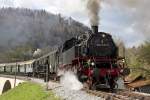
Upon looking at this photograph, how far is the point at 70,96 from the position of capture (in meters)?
18.6

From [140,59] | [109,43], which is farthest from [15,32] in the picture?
[109,43]

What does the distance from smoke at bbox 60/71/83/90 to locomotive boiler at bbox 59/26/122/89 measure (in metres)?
0.37

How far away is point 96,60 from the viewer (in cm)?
2209

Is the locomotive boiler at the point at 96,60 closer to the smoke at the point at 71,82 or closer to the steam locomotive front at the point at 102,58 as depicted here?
the steam locomotive front at the point at 102,58

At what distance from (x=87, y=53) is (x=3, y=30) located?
144 metres

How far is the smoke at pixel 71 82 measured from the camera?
22656 mm

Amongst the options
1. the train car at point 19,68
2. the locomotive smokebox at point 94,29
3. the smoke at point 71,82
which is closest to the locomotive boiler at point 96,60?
the locomotive smokebox at point 94,29

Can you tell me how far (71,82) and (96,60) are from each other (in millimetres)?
2445

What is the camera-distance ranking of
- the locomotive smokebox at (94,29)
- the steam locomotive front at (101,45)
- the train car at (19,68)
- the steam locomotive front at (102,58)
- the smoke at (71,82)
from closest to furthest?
1. the steam locomotive front at (102,58)
2. the steam locomotive front at (101,45)
3. the smoke at (71,82)
4. the locomotive smokebox at (94,29)
5. the train car at (19,68)

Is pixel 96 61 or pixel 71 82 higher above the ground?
pixel 96 61

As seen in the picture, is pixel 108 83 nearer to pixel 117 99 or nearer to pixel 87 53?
pixel 87 53

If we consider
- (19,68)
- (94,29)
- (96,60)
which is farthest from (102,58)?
(19,68)

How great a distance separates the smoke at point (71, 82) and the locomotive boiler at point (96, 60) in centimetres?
37

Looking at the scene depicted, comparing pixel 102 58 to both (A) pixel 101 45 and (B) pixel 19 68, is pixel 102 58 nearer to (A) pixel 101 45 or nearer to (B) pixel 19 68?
(A) pixel 101 45
